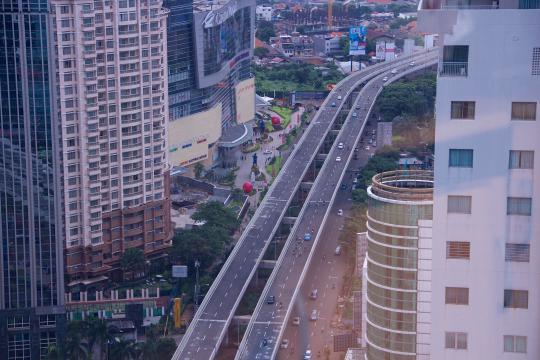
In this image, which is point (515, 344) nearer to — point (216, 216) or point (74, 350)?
point (74, 350)

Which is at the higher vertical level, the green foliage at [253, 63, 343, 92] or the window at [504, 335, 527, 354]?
the window at [504, 335, 527, 354]

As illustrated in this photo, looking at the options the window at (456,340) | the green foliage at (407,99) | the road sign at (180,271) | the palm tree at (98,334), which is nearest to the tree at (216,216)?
the road sign at (180,271)

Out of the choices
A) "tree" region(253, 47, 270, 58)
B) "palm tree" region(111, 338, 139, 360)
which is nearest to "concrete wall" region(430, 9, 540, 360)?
"palm tree" region(111, 338, 139, 360)

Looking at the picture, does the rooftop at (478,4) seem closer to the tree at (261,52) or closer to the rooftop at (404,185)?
the rooftop at (404,185)

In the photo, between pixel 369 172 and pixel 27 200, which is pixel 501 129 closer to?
pixel 27 200

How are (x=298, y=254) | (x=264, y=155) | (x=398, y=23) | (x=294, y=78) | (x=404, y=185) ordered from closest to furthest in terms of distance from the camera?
(x=404, y=185) → (x=298, y=254) → (x=264, y=155) → (x=294, y=78) → (x=398, y=23)

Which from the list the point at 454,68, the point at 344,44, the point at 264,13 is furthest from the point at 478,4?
the point at 264,13

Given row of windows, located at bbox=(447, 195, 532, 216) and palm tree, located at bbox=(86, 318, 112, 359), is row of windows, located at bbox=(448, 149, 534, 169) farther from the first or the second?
palm tree, located at bbox=(86, 318, 112, 359)
